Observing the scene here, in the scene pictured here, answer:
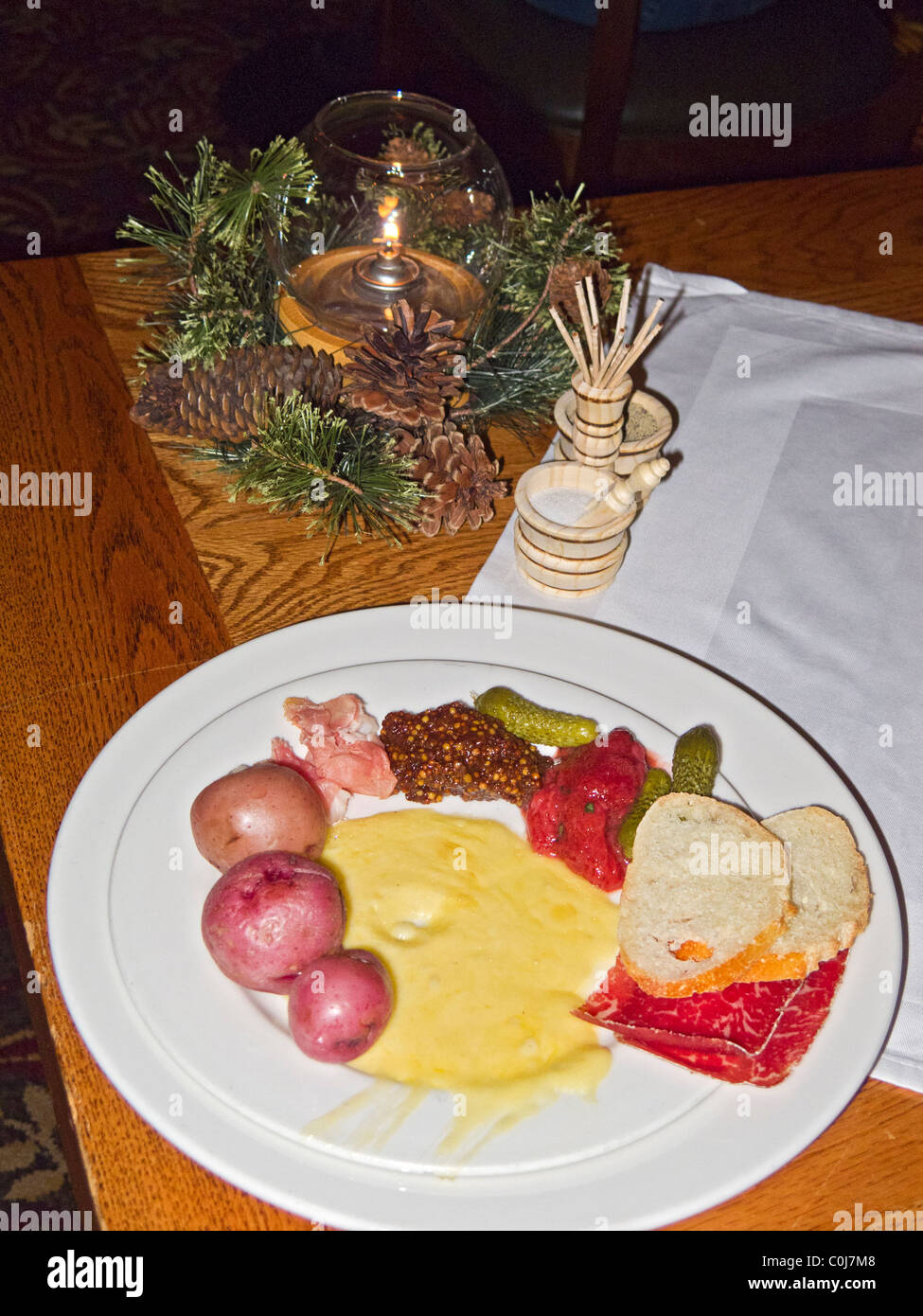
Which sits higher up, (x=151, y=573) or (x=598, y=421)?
(x=598, y=421)

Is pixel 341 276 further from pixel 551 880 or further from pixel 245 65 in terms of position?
pixel 245 65

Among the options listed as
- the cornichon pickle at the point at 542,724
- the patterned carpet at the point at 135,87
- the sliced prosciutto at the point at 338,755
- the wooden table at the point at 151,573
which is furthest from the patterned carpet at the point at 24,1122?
the patterned carpet at the point at 135,87

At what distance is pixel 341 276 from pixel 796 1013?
0.91 meters

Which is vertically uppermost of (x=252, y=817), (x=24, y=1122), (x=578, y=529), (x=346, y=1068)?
(x=578, y=529)

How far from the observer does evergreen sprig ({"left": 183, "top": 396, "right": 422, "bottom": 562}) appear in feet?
3.80

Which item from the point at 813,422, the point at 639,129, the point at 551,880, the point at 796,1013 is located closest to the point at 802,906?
the point at 796,1013

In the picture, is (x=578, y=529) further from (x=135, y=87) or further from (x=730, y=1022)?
(x=135, y=87)

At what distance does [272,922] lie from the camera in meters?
0.87

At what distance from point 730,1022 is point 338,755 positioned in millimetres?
385

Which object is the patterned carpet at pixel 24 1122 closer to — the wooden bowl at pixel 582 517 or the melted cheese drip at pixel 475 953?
the melted cheese drip at pixel 475 953

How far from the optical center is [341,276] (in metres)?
1.33

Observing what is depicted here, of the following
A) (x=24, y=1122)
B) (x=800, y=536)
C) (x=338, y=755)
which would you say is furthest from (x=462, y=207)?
(x=24, y=1122)

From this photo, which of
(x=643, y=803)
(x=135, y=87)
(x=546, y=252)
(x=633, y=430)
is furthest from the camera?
(x=135, y=87)

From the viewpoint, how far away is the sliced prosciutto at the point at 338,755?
1.02m
